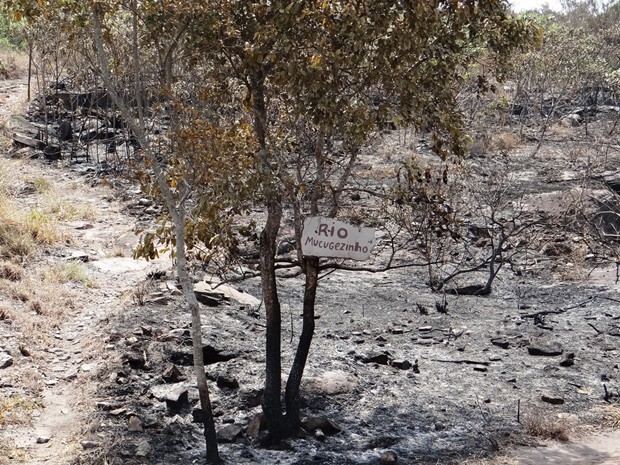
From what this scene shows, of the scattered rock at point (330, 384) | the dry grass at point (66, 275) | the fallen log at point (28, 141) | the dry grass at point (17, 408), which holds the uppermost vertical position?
the fallen log at point (28, 141)

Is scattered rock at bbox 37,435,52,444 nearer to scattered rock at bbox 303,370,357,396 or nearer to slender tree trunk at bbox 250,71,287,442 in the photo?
A: slender tree trunk at bbox 250,71,287,442

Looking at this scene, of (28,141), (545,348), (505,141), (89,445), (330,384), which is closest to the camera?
(89,445)

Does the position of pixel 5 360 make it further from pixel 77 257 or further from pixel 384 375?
pixel 77 257

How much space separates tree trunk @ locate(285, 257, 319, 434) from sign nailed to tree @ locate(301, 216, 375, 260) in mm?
358

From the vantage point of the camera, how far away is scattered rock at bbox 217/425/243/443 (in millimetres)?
6855

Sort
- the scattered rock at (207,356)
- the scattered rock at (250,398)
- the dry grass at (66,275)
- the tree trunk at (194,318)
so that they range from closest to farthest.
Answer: the tree trunk at (194,318), the scattered rock at (250,398), the scattered rock at (207,356), the dry grass at (66,275)

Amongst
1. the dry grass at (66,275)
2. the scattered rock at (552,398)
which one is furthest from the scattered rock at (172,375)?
the scattered rock at (552,398)

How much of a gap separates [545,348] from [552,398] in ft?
4.64

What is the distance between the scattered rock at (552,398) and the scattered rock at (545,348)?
1234mm

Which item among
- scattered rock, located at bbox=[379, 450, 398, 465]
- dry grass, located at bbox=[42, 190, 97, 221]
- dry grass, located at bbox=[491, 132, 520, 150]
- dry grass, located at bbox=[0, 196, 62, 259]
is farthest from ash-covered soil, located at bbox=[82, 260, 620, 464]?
dry grass, located at bbox=[491, 132, 520, 150]

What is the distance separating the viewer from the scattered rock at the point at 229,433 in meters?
6.86

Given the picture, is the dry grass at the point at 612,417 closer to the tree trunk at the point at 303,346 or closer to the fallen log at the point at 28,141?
the tree trunk at the point at 303,346

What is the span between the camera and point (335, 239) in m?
6.20

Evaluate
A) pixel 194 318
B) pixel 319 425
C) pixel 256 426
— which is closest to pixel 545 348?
pixel 319 425
